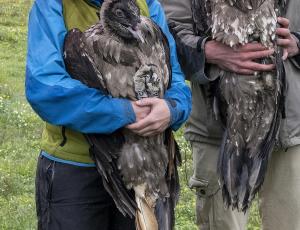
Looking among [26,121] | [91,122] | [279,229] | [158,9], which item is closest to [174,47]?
[158,9]

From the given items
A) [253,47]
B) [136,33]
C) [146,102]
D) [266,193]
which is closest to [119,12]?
[136,33]

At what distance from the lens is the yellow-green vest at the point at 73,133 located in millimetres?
3939

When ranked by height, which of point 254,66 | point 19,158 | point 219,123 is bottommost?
point 19,158

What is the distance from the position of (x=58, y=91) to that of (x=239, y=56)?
46.0 inches

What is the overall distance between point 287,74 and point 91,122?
4.75ft

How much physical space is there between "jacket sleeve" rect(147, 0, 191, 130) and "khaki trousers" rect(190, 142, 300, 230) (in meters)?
0.91

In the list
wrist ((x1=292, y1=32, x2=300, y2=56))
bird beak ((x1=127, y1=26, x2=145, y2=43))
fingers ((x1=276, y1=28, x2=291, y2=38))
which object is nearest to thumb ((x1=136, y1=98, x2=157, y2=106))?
bird beak ((x1=127, y1=26, x2=145, y2=43))

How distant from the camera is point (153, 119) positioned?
3775 millimetres

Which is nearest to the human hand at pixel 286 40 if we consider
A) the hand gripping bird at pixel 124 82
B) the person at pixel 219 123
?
the person at pixel 219 123

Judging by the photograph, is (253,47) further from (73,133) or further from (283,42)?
(73,133)

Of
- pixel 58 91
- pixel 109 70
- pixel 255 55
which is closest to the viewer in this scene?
pixel 58 91

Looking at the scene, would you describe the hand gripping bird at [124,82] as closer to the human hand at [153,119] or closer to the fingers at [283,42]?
the human hand at [153,119]

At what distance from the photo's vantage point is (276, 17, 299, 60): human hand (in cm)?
434

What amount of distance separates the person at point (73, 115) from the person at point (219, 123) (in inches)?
13.7
